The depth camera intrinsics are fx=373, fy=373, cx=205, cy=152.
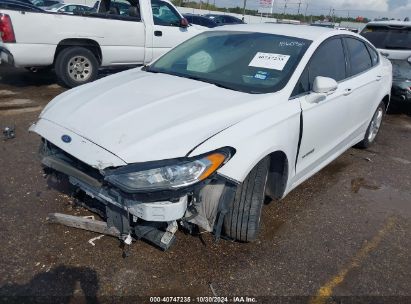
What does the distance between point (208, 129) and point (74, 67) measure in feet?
18.0

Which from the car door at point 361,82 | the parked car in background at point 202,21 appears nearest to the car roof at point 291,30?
the car door at point 361,82

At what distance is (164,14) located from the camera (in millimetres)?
7984

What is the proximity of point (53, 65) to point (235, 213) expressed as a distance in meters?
5.64

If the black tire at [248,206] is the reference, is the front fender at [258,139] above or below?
above

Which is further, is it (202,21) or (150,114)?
(202,21)

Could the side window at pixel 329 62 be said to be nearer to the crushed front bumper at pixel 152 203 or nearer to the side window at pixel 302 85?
the side window at pixel 302 85

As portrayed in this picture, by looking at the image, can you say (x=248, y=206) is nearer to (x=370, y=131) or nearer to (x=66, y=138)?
(x=66, y=138)

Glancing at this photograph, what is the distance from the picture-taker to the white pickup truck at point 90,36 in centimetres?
624

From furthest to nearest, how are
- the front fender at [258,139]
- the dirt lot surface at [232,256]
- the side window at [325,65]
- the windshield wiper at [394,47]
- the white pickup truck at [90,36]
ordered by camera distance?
the windshield wiper at [394,47] → the white pickup truck at [90,36] → the side window at [325,65] → the dirt lot surface at [232,256] → the front fender at [258,139]

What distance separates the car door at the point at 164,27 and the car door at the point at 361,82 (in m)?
4.51

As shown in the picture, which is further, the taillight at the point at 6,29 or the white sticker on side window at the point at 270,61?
the taillight at the point at 6,29

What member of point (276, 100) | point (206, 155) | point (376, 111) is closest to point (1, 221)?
point (206, 155)

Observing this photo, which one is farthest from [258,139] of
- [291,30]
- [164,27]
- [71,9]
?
[71,9]

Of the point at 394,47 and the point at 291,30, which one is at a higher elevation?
the point at 291,30
